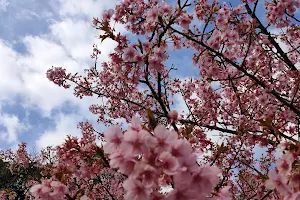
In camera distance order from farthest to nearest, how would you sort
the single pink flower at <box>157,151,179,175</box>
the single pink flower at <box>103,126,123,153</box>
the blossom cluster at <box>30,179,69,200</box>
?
the blossom cluster at <box>30,179,69,200</box> < the single pink flower at <box>103,126,123,153</box> < the single pink flower at <box>157,151,179,175</box>

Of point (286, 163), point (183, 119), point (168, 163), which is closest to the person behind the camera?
point (168, 163)

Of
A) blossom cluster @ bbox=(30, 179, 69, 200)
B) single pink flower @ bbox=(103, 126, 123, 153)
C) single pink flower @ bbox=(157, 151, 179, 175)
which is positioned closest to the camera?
single pink flower @ bbox=(157, 151, 179, 175)

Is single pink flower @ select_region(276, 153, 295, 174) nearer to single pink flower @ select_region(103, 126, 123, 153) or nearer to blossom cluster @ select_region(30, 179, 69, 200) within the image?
single pink flower @ select_region(103, 126, 123, 153)

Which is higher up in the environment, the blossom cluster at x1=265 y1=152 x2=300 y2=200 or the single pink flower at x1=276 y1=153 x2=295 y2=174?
the single pink flower at x1=276 y1=153 x2=295 y2=174

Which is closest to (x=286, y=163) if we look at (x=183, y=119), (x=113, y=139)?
(x=113, y=139)

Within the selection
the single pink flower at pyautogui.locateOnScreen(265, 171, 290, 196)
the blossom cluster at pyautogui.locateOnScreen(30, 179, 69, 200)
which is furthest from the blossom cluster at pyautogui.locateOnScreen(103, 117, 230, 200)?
the blossom cluster at pyautogui.locateOnScreen(30, 179, 69, 200)

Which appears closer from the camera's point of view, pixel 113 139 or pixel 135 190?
pixel 135 190

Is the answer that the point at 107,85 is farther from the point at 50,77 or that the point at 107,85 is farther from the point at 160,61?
the point at 160,61

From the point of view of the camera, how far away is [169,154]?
62.2 inches

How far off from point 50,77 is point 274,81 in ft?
22.4

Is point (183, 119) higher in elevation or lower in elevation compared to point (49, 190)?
higher

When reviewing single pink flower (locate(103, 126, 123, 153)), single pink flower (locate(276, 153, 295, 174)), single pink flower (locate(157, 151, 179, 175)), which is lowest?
single pink flower (locate(157, 151, 179, 175))

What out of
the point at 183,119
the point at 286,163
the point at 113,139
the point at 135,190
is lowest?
the point at 135,190

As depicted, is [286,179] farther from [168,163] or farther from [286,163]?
[168,163]
